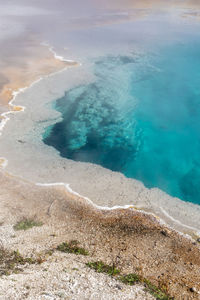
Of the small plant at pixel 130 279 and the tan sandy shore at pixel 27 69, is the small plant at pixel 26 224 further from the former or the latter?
the tan sandy shore at pixel 27 69

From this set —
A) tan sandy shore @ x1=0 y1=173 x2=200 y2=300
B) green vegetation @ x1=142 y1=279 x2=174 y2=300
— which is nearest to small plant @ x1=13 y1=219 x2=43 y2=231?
tan sandy shore @ x1=0 y1=173 x2=200 y2=300

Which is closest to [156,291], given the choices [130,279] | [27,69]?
[130,279]

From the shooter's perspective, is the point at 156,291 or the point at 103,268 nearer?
the point at 156,291

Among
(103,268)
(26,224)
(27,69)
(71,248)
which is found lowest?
(26,224)

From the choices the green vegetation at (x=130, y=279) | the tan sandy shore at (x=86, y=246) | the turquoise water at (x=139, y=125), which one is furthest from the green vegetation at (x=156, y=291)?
the turquoise water at (x=139, y=125)

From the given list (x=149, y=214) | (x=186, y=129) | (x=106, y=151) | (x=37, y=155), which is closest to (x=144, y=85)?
(x=186, y=129)

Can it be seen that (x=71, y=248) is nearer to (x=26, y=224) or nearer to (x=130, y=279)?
(x=26, y=224)

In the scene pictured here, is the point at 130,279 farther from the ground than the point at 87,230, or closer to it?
farther from the ground
